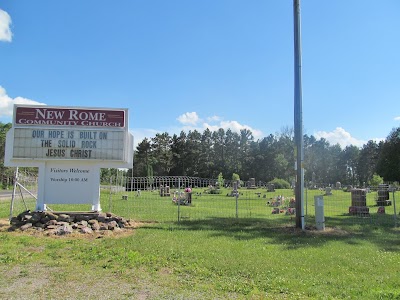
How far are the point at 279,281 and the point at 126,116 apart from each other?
9.10 meters

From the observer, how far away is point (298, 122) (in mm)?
12727

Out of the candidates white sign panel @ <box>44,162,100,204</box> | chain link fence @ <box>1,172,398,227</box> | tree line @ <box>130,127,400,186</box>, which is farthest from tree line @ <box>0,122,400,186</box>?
white sign panel @ <box>44,162,100,204</box>

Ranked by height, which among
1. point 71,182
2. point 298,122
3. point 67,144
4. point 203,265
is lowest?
point 203,265

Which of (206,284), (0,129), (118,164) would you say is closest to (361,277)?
(206,284)

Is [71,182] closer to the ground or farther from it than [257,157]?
closer to the ground

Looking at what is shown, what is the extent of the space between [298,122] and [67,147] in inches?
335

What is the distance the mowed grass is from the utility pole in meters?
1.09

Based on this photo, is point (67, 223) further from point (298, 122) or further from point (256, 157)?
point (256, 157)

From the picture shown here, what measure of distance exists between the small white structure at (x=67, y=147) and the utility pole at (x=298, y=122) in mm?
6373

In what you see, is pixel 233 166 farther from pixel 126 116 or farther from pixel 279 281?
pixel 279 281

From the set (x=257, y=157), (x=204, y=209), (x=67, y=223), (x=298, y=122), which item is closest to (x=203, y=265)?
(x=67, y=223)

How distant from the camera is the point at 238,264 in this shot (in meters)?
7.39

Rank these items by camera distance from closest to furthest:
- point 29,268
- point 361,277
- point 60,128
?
1. point 361,277
2. point 29,268
3. point 60,128

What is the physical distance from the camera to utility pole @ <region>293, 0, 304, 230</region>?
12.4 m
